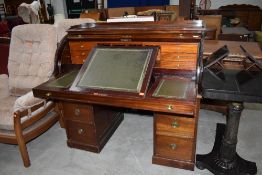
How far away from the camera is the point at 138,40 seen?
194 centimetres

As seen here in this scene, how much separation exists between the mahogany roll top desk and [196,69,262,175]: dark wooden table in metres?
0.13

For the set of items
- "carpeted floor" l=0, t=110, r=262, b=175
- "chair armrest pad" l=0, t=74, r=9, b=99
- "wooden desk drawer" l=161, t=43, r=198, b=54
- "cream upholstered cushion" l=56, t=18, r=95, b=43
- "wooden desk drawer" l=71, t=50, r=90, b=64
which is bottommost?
"carpeted floor" l=0, t=110, r=262, b=175

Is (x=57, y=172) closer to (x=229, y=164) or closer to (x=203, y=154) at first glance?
(x=203, y=154)

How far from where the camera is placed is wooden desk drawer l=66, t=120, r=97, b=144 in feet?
7.44

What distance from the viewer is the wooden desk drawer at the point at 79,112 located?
7.08 ft

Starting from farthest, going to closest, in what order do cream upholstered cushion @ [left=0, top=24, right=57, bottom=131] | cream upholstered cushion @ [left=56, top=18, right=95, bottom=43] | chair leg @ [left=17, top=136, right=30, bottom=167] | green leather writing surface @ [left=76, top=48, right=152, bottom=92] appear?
cream upholstered cushion @ [left=56, top=18, right=95, bottom=43] < cream upholstered cushion @ [left=0, top=24, right=57, bottom=131] < chair leg @ [left=17, top=136, right=30, bottom=167] < green leather writing surface @ [left=76, top=48, right=152, bottom=92]

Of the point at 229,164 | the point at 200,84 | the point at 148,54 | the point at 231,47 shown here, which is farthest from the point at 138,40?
the point at 231,47

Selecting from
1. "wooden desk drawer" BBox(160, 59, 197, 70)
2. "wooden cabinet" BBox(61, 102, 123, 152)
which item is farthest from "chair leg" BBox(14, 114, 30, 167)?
"wooden desk drawer" BBox(160, 59, 197, 70)

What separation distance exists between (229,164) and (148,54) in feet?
4.12

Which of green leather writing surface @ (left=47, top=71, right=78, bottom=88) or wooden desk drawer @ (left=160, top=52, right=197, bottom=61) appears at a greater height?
wooden desk drawer @ (left=160, top=52, right=197, bottom=61)

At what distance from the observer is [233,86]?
5.31ft

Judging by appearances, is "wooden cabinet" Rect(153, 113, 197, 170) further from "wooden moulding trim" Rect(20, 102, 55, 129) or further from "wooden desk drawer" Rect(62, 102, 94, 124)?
"wooden moulding trim" Rect(20, 102, 55, 129)

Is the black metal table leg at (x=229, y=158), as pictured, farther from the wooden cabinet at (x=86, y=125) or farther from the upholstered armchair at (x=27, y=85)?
the upholstered armchair at (x=27, y=85)

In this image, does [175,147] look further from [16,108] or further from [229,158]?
[16,108]
